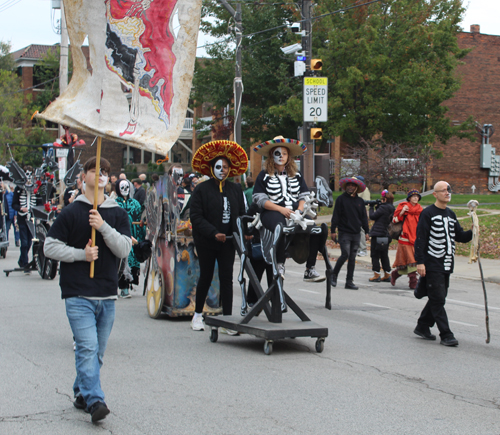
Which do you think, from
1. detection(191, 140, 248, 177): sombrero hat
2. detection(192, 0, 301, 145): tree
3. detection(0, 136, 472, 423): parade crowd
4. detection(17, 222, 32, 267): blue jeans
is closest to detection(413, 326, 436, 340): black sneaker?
detection(0, 136, 472, 423): parade crowd

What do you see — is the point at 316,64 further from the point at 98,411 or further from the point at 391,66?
the point at 98,411

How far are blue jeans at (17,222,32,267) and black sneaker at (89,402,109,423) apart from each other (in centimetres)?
1038

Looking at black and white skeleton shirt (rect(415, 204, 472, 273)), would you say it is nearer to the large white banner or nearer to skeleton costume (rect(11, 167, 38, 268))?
the large white banner

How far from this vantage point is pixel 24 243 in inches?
588

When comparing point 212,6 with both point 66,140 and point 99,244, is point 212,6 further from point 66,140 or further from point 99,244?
point 99,244

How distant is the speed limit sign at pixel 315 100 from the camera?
58.9ft

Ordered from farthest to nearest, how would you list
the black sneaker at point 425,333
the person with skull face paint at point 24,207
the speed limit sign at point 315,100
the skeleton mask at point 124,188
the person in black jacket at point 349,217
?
the speed limit sign at point 315,100, the person with skull face paint at point 24,207, the person in black jacket at point 349,217, the skeleton mask at point 124,188, the black sneaker at point 425,333

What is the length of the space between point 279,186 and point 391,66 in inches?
824

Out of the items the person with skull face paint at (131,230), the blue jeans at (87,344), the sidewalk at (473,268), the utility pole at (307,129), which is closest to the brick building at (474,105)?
the utility pole at (307,129)

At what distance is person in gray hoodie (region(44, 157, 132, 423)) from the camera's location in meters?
4.90

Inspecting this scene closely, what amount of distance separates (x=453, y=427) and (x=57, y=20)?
94.9 feet

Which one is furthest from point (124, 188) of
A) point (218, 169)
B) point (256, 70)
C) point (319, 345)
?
point (256, 70)

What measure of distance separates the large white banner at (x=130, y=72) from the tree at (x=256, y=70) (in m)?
24.9

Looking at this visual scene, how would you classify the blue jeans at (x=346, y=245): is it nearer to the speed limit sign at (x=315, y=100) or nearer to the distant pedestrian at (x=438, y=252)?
the distant pedestrian at (x=438, y=252)
